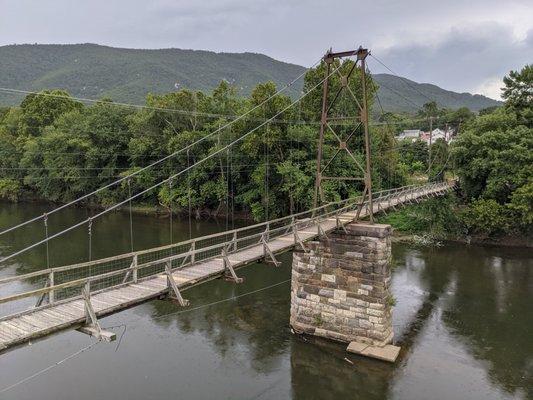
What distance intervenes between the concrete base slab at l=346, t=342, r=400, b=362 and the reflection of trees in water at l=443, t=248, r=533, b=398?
275cm

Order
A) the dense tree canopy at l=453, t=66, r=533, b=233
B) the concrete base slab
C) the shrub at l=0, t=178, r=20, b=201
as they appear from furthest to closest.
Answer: the shrub at l=0, t=178, r=20, b=201
the dense tree canopy at l=453, t=66, r=533, b=233
the concrete base slab

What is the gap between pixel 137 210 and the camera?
4559 cm

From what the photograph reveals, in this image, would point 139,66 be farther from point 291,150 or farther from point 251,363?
point 251,363

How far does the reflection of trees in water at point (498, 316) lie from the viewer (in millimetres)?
14439

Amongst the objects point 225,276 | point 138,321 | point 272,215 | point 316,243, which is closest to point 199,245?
point 272,215

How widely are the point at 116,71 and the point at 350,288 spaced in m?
128

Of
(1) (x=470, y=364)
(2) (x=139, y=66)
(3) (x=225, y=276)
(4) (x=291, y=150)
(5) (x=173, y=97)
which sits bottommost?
(1) (x=470, y=364)

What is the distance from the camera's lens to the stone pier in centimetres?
1492

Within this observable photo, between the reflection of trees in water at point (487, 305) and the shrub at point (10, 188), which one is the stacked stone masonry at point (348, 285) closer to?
the reflection of trees in water at point (487, 305)

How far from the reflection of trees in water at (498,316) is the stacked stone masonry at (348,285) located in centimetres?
342

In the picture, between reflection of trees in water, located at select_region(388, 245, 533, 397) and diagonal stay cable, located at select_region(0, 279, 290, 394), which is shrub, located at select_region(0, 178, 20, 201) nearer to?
diagonal stay cable, located at select_region(0, 279, 290, 394)

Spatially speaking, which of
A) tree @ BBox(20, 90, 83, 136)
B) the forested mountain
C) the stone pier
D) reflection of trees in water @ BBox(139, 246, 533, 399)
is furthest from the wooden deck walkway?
the forested mountain

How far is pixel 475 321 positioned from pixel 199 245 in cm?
1815

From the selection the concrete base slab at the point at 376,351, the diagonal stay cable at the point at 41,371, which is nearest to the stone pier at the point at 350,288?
the concrete base slab at the point at 376,351
